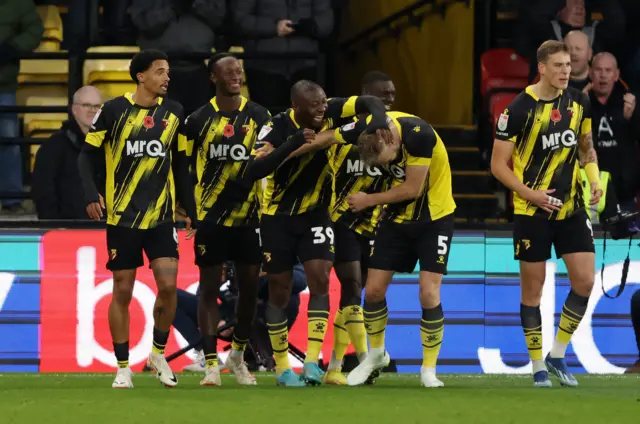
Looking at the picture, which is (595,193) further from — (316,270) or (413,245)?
(316,270)

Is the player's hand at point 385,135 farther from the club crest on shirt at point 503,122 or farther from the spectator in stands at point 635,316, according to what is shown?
the spectator in stands at point 635,316

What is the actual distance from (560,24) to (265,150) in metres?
5.72

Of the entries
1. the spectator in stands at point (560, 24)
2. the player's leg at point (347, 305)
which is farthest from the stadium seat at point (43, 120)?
the player's leg at point (347, 305)

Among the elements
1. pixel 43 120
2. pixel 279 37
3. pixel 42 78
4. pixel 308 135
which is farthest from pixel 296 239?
pixel 42 78

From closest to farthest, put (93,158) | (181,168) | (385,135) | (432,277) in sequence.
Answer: (385,135) < (432,277) < (93,158) < (181,168)

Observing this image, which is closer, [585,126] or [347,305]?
[585,126]

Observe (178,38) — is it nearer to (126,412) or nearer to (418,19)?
(418,19)

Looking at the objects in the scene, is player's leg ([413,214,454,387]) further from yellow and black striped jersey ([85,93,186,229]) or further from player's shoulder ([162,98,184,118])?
player's shoulder ([162,98,184,118])

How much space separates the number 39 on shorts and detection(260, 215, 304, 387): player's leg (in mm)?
175

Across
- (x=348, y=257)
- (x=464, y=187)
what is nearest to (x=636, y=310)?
(x=464, y=187)

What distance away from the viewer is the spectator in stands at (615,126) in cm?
1479

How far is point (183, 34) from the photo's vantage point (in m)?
15.3

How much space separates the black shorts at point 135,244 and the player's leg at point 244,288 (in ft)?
2.34

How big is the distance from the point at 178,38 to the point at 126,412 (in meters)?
7.37
